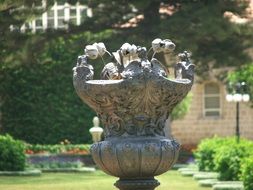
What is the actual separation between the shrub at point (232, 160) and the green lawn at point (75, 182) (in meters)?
0.76

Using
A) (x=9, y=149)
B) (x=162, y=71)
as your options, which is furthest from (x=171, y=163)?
(x=9, y=149)

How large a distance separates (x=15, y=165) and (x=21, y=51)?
17.9ft

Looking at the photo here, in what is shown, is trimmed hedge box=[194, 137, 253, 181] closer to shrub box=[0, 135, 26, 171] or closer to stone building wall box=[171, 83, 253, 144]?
shrub box=[0, 135, 26, 171]

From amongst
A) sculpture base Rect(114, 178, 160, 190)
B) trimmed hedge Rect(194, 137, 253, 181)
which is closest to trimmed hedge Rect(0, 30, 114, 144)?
trimmed hedge Rect(194, 137, 253, 181)

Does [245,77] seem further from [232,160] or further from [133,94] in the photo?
[133,94]

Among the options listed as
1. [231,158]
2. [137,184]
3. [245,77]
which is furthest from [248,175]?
[245,77]

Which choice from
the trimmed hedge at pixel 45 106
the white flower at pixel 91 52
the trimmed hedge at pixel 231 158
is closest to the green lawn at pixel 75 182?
the trimmed hedge at pixel 231 158

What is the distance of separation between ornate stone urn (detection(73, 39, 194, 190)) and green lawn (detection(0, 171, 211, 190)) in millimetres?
8340

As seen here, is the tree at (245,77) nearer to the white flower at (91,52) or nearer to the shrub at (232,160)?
the shrub at (232,160)

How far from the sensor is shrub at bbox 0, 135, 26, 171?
2667 cm

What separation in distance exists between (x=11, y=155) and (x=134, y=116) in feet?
49.2

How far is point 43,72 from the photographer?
40062mm

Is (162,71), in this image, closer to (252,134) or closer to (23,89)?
(23,89)

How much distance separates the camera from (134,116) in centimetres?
1219
